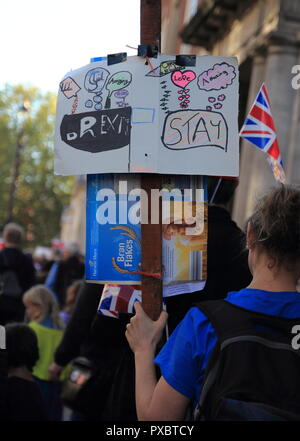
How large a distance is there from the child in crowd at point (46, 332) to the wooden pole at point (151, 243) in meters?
3.02

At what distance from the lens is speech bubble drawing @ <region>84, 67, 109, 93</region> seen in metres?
2.54

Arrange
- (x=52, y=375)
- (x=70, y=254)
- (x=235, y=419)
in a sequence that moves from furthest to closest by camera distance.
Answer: (x=70, y=254), (x=52, y=375), (x=235, y=419)

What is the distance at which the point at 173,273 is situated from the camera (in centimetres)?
250

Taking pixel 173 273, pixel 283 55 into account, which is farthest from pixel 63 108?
pixel 283 55

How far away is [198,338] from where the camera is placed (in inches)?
75.3

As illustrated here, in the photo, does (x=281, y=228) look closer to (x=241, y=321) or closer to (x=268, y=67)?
(x=241, y=321)

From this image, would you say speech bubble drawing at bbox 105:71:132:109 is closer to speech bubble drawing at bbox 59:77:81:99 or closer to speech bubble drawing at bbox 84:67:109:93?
speech bubble drawing at bbox 84:67:109:93

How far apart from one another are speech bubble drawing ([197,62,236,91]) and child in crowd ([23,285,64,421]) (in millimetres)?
3397

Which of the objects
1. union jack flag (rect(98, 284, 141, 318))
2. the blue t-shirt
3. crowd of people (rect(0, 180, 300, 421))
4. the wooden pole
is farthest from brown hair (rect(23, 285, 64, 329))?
the blue t-shirt

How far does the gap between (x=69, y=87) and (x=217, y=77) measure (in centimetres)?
63

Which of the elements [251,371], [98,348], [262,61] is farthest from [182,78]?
[262,61]

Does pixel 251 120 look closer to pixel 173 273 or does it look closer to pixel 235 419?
pixel 173 273

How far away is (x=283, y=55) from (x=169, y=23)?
13.6 metres

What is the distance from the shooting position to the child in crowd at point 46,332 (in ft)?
17.0
